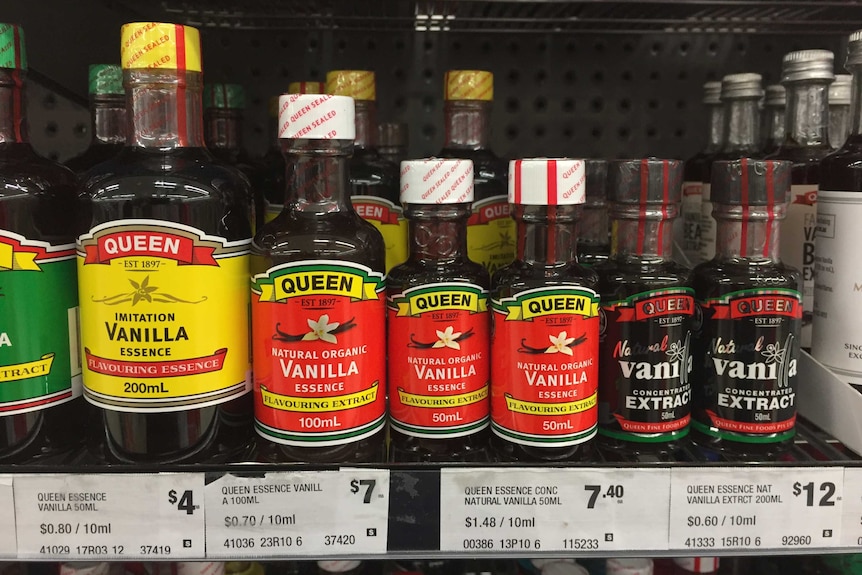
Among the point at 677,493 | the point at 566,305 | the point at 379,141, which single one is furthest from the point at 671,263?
the point at 379,141

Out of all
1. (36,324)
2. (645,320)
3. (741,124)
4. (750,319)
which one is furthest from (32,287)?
(741,124)

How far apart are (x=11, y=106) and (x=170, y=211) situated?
0.25 meters

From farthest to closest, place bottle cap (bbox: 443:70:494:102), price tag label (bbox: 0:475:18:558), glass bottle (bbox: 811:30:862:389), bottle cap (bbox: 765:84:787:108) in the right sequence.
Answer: bottle cap (bbox: 765:84:787:108) < bottle cap (bbox: 443:70:494:102) < glass bottle (bbox: 811:30:862:389) < price tag label (bbox: 0:475:18:558)

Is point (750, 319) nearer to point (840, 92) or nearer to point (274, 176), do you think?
point (840, 92)

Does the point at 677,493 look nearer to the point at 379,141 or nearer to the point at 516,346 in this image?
the point at 516,346

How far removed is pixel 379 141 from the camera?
3.63ft

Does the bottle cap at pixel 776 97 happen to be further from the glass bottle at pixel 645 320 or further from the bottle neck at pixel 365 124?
the bottle neck at pixel 365 124

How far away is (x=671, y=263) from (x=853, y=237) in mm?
224

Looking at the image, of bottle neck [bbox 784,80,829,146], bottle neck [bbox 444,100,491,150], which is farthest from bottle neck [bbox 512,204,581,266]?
bottle neck [bbox 784,80,829,146]

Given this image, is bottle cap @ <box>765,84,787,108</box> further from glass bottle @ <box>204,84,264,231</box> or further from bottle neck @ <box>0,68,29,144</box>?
bottle neck @ <box>0,68,29,144</box>

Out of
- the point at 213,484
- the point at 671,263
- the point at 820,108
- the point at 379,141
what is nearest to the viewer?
the point at 213,484

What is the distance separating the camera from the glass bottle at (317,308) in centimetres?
75

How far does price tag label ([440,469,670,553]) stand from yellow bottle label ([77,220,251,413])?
0.94 feet

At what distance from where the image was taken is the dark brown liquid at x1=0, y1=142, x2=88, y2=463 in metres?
0.75
